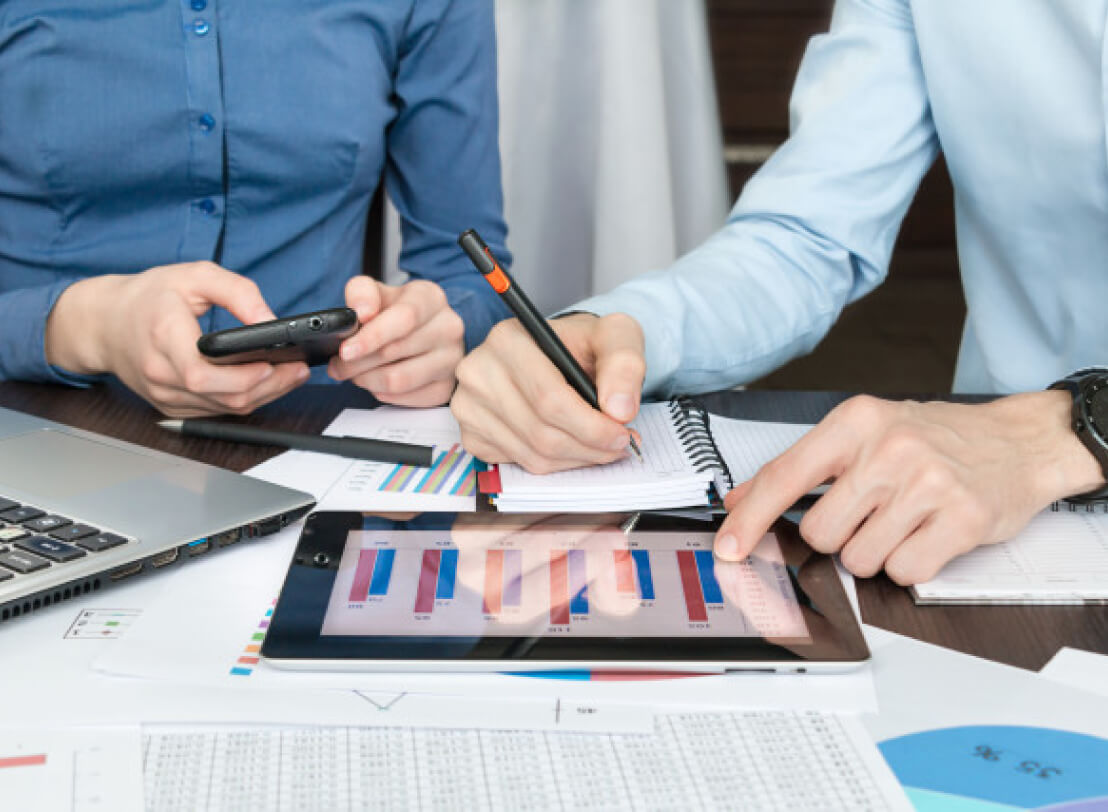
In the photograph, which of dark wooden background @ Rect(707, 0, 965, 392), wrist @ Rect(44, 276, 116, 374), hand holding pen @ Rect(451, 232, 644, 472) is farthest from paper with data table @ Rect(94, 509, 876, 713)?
dark wooden background @ Rect(707, 0, 965, 392)

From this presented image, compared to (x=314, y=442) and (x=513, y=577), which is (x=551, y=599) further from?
(x=314, y=442)

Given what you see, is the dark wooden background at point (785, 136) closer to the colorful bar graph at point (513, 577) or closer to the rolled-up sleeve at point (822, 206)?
the rolled-up sleeve at point (822, 206)

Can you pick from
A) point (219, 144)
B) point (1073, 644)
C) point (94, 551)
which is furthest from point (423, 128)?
point (1073, 644)

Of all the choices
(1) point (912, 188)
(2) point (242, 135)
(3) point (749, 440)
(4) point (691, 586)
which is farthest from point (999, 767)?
(2) point (242, 135)

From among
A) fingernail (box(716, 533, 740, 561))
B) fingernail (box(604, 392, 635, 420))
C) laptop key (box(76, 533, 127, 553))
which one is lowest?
fingernail (box(716, 533, 740, 561))

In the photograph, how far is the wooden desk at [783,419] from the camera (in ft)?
1.84

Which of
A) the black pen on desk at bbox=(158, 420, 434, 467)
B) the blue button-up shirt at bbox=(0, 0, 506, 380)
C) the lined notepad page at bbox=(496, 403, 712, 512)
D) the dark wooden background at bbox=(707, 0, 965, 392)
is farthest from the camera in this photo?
the dark wooden background at bbox=(707, 0, 965, 392)

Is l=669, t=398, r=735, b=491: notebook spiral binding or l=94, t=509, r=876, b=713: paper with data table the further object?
l=669, t=398, r=735, b=491: notebook spiral binding

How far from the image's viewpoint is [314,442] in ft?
2.64

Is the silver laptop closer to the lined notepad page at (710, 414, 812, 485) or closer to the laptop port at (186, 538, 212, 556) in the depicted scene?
the laptop port at (186, 538, 212, 556)

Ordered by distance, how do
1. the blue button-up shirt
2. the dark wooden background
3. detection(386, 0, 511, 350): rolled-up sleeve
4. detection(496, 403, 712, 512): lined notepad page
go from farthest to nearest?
1. the dark wooden background
2. detection(386, 0, 511, 350): rolled-up sleeve
3. the blue button-up shirt
4. detection(496, 403, 712, 512): lined notepad page

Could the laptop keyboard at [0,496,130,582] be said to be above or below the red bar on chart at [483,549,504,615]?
above

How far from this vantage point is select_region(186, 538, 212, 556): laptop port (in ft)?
2.02

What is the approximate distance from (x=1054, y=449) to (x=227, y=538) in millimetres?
519
